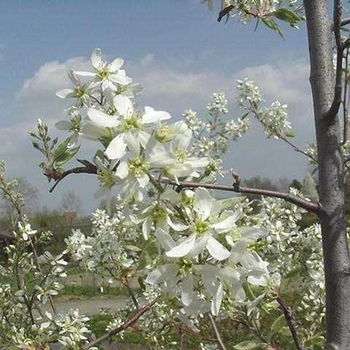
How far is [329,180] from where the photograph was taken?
49.3 inches

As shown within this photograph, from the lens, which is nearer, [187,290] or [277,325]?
[187,290]

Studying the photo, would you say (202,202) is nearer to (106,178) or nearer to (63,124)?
(106,178)

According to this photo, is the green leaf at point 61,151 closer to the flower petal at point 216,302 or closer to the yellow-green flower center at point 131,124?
the yellow-green flower center at point 131,124

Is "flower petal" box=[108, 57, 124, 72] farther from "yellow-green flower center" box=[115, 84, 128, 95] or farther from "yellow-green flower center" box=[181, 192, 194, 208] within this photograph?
"yellow-green flower center" box=[181, 192, 194, 208]

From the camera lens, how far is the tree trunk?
1.20 metres

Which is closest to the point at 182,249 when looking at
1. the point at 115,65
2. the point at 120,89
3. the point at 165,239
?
the point at 165,239

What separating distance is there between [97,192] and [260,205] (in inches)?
78.1

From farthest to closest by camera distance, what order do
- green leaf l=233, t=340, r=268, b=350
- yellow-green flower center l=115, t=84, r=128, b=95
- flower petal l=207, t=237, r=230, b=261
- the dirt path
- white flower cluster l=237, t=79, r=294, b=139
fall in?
the dirt path → white flower cluster l=237, t=79, r=294, b=139 → green leaf l=233, t=340, r=268, b=350 → yellow-green flower center l=115, t=84, r=128, b=95 → flower petal l=207, t=237, r=230, b=261

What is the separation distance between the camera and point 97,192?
1136 millimetres

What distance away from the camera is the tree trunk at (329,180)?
1199 mm

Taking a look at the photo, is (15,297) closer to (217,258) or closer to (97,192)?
(97,192)

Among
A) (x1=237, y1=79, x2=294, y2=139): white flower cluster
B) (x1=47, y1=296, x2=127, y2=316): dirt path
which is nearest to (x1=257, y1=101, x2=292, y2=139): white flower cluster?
(x1=237, y1=79, x2=294, y2=139): white flower cluster

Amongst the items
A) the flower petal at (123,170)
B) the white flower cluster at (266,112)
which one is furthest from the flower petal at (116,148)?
the white flower cluster at (266,112)

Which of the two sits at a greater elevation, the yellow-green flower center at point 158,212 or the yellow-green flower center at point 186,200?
the yellow-green flower center at point 186,200
